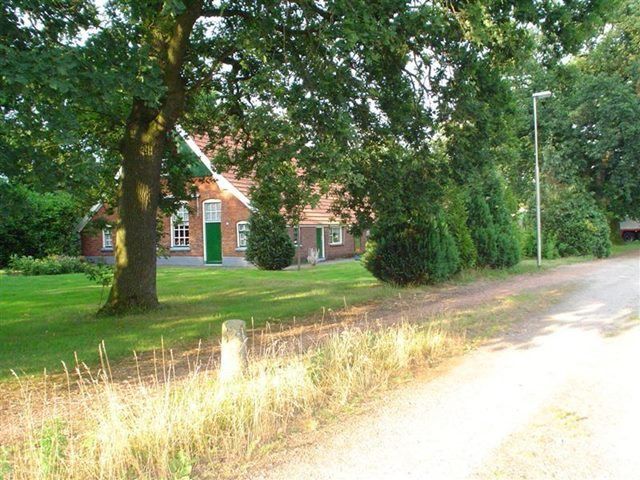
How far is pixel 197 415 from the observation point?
4.71 meters

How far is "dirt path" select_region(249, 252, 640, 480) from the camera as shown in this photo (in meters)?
4.21

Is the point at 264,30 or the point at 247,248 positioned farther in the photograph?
the point at 247,248

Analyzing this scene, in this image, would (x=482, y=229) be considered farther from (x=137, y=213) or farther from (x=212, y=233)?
(x=212, y=233)

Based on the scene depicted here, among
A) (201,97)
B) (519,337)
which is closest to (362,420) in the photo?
(519,337)

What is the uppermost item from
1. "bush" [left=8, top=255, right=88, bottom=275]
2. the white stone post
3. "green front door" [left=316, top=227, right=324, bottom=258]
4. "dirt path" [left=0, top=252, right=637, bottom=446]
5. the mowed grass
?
"green front door" [left=316, top=227, right=324, bottom=258]

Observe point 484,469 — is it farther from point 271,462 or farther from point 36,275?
point 36,275

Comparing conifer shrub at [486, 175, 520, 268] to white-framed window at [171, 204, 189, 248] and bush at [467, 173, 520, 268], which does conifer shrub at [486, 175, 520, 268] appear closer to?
bush at [467, 173, 520, 268]

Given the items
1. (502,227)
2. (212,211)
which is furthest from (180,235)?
(502,227)

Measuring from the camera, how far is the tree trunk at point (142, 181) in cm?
1154

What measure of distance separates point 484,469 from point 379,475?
2.56 ft

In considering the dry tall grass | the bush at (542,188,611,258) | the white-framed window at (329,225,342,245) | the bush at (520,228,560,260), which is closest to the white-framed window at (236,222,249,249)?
the white-framed window at (329,225,342,245)

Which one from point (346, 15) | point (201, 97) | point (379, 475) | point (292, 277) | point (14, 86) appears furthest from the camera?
point (292, 277)

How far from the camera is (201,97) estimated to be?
45.8ft

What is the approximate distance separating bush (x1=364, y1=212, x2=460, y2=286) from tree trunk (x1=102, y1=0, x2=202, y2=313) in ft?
22.9
